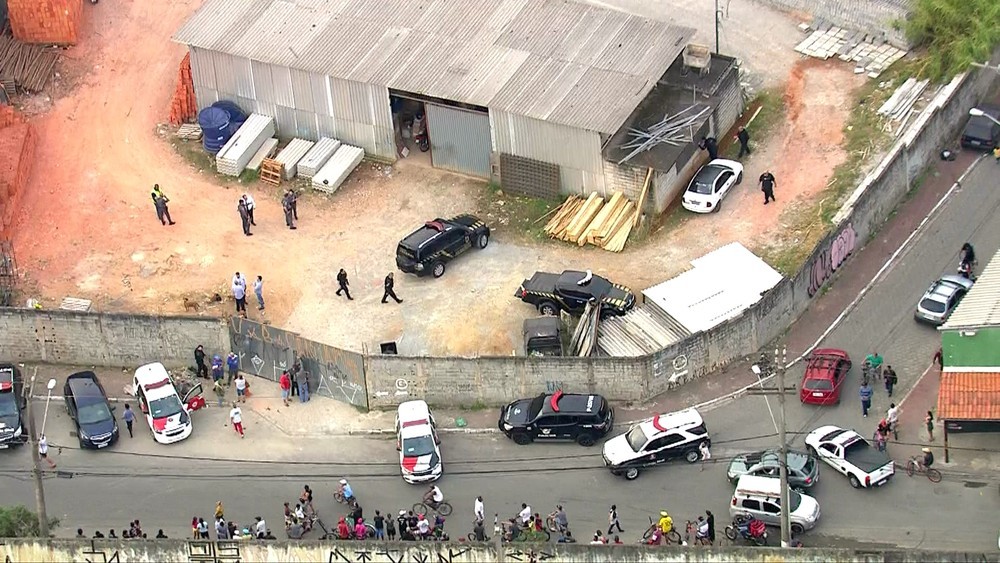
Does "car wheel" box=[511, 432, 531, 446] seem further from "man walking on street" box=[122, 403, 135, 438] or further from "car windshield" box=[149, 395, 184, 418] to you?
"man walking on street" box=[122, 403, 135, 438]

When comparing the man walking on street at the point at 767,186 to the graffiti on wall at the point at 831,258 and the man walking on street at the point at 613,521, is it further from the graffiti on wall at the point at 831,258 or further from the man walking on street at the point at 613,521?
the man walking on street at the point at 613,521

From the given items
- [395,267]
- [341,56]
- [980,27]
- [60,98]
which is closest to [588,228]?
[395,267]

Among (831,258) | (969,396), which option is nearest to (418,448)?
(831,258)

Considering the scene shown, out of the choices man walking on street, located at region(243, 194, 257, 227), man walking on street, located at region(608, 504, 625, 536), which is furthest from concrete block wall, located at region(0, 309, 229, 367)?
man walking on street, located at region(608, 504, 625, 536)

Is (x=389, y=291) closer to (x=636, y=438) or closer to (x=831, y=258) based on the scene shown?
(x=636, y=438)

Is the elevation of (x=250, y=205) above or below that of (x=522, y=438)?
above

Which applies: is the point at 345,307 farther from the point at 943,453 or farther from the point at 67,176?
the point at 943,453

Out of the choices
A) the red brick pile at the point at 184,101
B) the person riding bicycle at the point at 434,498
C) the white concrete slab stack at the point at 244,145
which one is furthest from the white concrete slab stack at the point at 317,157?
the person riding bicycle at the point at 434,498
